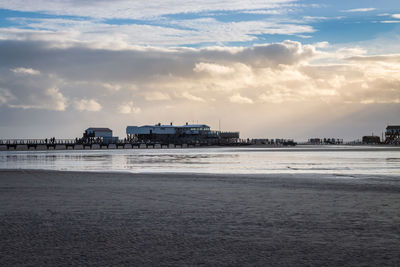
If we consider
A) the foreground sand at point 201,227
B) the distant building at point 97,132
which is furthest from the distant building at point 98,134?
the foreground sand at point 201,227

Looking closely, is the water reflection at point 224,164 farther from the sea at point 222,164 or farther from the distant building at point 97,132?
the distant building at point 97,132

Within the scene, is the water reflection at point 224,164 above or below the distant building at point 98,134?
below

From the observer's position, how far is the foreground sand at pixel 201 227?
292 inches

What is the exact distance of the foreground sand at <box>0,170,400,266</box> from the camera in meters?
7.43

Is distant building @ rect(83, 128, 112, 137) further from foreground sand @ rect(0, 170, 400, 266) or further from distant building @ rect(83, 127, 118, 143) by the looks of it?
foreground sand @ rect(0, 170, 400, 266)

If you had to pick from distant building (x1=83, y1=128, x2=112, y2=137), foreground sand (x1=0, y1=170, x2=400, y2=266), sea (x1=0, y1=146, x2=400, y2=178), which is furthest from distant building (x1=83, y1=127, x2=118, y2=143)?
foreground sand (x1=0, y1=170, x2=400, y2=266)

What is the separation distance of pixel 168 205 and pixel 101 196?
3.23m

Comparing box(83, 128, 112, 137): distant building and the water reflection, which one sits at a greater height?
box(83, 128, 112, 137): distant building

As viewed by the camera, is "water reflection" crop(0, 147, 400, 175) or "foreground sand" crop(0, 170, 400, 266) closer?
"foreground sand" crop(0, 170, 400, 266)

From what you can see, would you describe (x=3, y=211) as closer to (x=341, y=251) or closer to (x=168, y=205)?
(x=168, y=205)

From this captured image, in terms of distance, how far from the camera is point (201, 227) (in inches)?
386

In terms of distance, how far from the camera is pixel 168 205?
13.2 metres

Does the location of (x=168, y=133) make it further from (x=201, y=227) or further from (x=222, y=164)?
(x=201, y=227)

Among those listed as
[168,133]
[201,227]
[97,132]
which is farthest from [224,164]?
[97,132]
